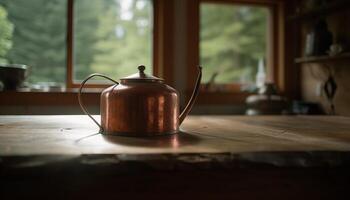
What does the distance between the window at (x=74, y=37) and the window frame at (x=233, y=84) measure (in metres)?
0.34

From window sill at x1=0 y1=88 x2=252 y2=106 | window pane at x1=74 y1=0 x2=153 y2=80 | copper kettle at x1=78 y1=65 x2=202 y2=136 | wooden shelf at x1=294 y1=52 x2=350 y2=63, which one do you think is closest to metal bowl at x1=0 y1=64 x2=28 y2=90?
window sill at x1=0 y1=88 x2=252 y2=106

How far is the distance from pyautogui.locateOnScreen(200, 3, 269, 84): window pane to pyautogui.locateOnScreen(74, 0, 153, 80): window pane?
48 centimetres

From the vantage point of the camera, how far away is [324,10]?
2.67 meters

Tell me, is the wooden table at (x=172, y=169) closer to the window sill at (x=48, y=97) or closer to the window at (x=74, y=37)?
the window sill at (x=48, y=97)

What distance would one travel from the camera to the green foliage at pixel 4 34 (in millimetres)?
2688

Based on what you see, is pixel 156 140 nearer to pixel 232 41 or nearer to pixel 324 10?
pixel 324 10

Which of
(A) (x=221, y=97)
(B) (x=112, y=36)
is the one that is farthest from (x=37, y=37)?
(A) (x=221, y=97)

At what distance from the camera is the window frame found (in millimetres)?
2900

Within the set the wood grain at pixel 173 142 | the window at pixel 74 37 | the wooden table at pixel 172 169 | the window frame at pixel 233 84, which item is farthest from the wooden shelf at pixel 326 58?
the wooden table at pixel 172 169

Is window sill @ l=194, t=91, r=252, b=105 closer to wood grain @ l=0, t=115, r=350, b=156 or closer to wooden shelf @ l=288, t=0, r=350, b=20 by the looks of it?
wooden shelf @ l=288, t=0, r=350, b=20

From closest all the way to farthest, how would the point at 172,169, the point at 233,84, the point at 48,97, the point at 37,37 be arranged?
the point at 172,169
the point at 48,97
the point at 37,37
the point at 233,84

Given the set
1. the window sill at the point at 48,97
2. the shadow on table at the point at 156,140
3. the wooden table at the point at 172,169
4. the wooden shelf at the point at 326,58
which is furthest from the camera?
the window sill at the point at 48,97

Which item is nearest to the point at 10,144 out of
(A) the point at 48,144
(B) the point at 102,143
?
(A) the point at 48,144

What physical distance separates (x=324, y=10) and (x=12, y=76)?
224 centimetres
